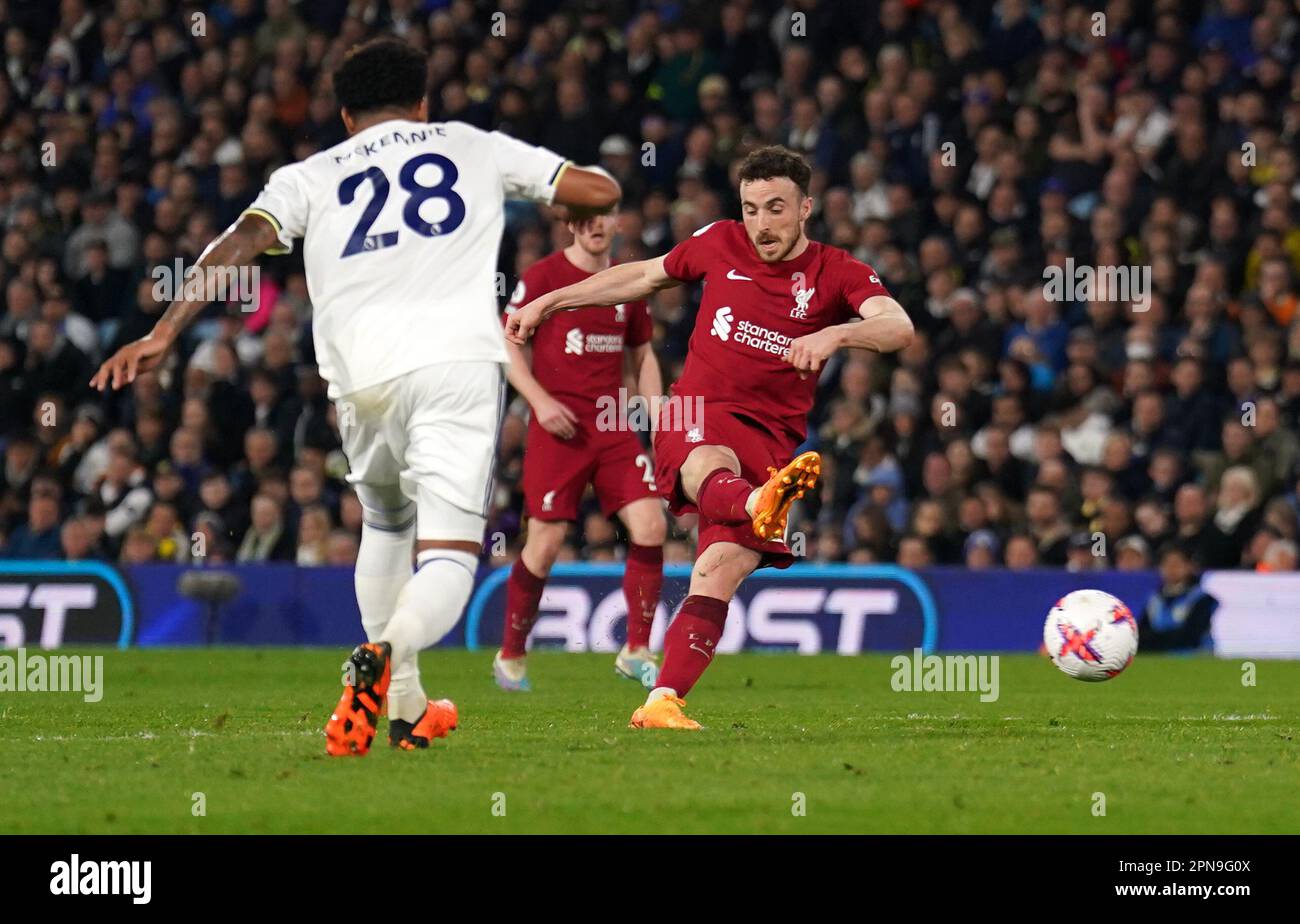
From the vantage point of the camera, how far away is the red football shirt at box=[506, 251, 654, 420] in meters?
11.0

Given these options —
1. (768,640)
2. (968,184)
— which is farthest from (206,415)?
(968,184)

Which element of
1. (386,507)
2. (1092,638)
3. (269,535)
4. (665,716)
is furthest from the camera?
(269,535)

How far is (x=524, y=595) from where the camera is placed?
10727 millimetres

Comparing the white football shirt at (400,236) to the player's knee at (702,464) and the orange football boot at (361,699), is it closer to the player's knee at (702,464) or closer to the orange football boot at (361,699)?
the orange football boot at (361,699)

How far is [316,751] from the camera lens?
6.92 metres

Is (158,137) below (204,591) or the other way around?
the other way around

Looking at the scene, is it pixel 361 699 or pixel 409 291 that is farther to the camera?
pixel 409 291

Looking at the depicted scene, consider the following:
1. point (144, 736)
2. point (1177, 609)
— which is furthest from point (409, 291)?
point (1177, 609)

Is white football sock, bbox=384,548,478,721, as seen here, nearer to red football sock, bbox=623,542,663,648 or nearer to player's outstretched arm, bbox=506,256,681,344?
player's outstretched arm, bbox=506,256,681,344

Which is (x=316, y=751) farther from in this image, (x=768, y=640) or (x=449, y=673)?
(x=768, y=640)

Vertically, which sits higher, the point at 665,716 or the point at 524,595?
the point at 524,595

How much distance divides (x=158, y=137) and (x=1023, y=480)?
876cm

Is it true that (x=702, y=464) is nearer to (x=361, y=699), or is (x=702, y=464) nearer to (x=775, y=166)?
(x=775, y=166)

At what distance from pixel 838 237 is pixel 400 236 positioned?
10.4 m
